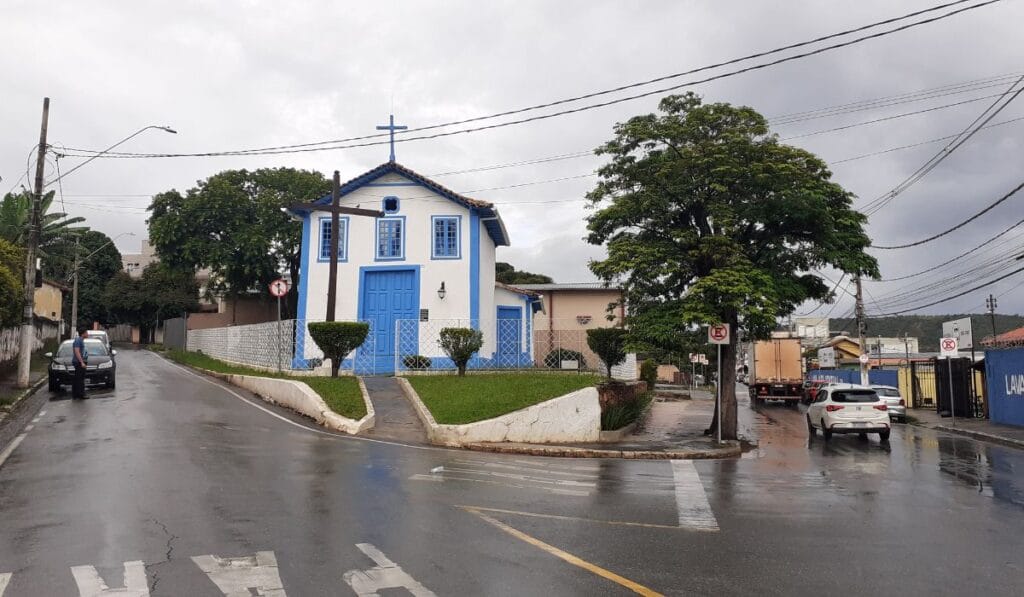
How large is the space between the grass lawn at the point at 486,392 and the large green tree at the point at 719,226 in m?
2.41

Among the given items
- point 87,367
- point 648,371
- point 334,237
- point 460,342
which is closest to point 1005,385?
point 648,371

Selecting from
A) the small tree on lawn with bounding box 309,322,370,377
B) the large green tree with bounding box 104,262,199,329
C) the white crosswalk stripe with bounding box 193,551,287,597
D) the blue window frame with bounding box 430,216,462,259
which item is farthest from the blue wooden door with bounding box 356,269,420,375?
the large green tree with bounding box 104,262,199,329

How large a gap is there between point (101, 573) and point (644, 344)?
44.0 feet

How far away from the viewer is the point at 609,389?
16844 mm

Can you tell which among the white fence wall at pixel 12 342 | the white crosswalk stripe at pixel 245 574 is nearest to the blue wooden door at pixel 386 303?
the white fence wall at pixel 12 342

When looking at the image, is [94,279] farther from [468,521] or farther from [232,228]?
[468,521]

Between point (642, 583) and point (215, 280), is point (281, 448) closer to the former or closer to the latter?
point (642, 583)

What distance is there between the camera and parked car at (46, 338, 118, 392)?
20.2 metres

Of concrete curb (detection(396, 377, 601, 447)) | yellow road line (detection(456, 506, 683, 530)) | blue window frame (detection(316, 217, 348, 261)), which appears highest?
blue window frame (detection(316, 217, 348, 261))

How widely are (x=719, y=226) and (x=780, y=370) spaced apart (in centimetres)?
2093

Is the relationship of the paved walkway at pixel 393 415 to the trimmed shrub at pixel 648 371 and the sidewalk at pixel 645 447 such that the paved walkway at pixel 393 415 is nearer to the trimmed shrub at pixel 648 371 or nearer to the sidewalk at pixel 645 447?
the sidewalk at pixel 645 447

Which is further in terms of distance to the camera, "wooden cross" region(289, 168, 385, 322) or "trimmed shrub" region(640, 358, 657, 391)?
"trimmed shrub" region(640, 358, 657, 391)

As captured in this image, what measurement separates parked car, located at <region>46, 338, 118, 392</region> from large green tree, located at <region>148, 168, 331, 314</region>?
16.9 metres

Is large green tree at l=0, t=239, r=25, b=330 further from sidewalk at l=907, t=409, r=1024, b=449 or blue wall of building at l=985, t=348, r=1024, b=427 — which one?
blue wall of building at l=985, t=348, r=1024, b=427
